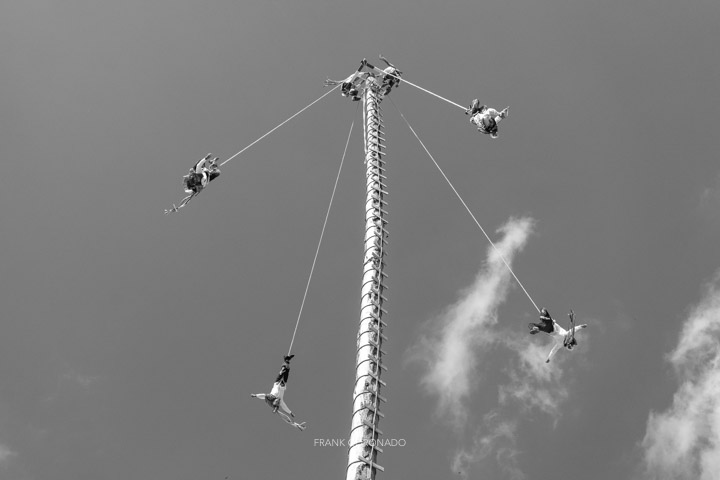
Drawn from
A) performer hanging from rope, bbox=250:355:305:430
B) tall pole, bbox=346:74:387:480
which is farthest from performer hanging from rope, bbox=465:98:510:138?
performer hanging from rope, bbox=250:355:305:430

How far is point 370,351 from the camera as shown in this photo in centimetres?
2370

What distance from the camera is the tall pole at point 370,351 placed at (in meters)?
20.6

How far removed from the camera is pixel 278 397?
25.9m

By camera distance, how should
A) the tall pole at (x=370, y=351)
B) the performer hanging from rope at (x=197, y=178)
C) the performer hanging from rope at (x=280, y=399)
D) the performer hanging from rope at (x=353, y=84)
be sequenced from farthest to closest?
the performer hanging from rope at (x=353, y=84), the performer hanging from rope at (x=197, y=178), the performer hanging from rope at (x=280, y=399), the tall pole at (x=370, y=351)

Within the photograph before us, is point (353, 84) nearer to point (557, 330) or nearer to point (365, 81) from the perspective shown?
point (365, 81)

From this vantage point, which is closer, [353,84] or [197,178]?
[197,178]

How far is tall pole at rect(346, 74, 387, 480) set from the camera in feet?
67.6

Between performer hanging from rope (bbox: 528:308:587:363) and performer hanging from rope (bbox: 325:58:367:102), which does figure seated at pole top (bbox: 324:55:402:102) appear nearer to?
performer hanging from rope (bbox: 325:58:367:102)

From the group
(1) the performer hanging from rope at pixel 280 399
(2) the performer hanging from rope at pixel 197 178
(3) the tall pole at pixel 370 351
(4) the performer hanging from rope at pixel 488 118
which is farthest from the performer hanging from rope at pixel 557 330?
(2) the performer hanging from rope at pixel 197 178

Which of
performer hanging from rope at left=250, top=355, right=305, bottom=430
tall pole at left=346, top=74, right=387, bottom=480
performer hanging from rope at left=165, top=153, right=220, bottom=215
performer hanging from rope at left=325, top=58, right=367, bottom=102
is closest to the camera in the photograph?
tall pole at left=346, top=74, right=387, bottom=480

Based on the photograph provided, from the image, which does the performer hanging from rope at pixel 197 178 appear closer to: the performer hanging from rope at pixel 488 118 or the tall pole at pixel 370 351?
the tall pole at pixel 370 351

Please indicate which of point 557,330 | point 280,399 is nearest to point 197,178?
point 280,399

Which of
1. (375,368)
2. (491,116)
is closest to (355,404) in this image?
(375,368)

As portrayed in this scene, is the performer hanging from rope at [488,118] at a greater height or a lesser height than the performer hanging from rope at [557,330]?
greater
